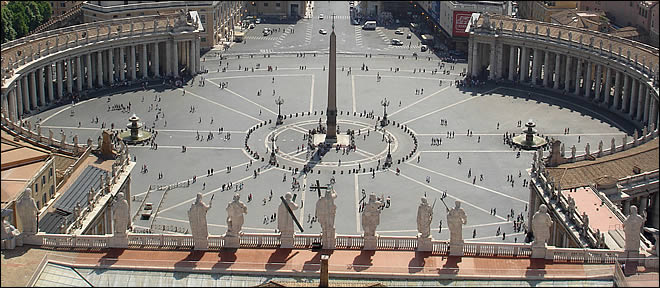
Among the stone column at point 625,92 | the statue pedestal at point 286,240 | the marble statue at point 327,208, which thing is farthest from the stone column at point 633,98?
the statue pedestal at point 286,240

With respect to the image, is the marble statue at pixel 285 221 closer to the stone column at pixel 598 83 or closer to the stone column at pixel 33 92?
the stone column at pixel 33 92

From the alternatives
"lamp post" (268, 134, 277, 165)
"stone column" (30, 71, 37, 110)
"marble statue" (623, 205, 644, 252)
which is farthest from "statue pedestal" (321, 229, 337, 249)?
"stone column" (30, 71, 37, 110)

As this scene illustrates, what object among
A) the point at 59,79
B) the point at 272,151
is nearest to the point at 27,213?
the point at 272,151

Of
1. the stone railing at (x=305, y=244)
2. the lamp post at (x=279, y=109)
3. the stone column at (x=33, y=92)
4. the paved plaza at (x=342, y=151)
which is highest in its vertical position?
the stone railing at (x=305, y=244)

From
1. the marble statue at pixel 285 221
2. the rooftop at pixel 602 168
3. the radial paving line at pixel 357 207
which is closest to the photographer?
the marble statue at pixel 285 221

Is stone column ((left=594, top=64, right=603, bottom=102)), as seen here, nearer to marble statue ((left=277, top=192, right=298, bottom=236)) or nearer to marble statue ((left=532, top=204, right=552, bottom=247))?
marble statue ((left=532, top=204, right=552, bottom=247))

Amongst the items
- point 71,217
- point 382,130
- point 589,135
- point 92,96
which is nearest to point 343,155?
point 382,130

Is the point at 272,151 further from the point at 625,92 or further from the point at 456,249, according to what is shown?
the point at 456,249
